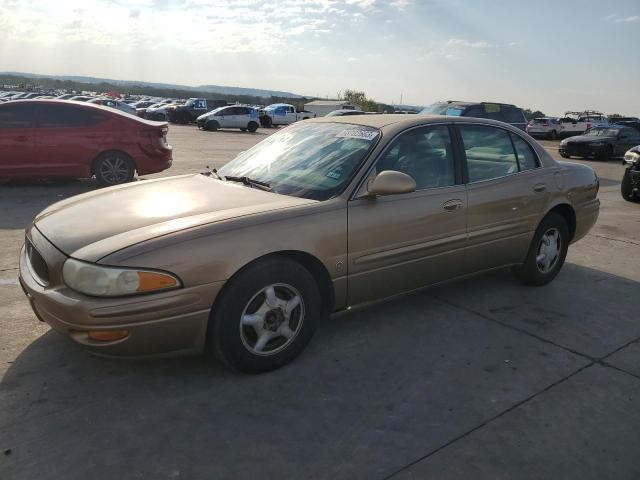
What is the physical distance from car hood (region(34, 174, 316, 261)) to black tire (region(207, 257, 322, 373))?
1.20ft

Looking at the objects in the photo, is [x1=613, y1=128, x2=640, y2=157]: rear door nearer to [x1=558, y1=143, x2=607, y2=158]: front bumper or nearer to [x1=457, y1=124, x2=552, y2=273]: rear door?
[x1=558, y1=143, x2=607, y2=158]: front bumper

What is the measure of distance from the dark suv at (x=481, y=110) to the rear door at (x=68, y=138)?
748 cm

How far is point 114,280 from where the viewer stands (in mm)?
2621

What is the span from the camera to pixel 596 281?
5031 millimetres

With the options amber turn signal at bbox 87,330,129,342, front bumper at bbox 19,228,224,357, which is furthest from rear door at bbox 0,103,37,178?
amber turn signal at bbox 87,330,129,342

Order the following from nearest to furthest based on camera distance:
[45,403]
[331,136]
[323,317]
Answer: [45,403] → [323,317] → [331,136]

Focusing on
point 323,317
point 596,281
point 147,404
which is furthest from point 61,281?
point 596,281

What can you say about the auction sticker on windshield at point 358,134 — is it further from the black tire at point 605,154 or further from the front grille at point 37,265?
the black tire at point 605,154

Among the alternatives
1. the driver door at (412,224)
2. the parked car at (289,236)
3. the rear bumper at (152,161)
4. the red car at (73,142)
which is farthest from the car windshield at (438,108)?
the driver door at (412,224)

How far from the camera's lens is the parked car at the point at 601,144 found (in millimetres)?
18844

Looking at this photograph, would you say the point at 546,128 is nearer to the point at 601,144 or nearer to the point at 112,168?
the point at 601,144

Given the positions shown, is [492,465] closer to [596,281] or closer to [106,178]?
[596,281]

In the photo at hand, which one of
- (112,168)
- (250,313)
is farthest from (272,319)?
(112,168)

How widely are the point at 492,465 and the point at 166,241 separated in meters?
1.91
